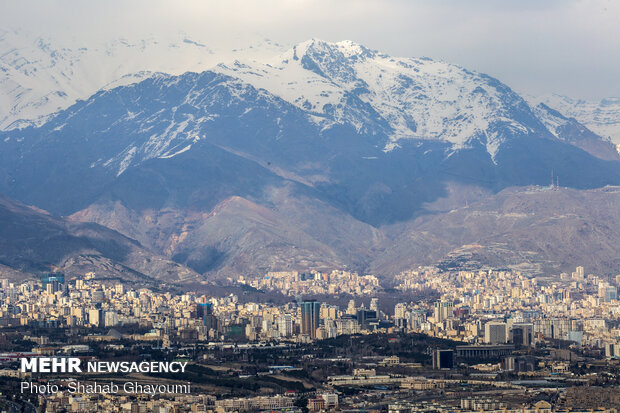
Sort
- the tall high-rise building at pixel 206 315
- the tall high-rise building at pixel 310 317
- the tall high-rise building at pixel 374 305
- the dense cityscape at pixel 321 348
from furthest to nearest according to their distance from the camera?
the tall high-rise building at pixel 374 305 < the tall high-rise building at pixel 206 315 < the tall high-rise building at pixel 310 317 < the dense cityscape at pixel 321 348

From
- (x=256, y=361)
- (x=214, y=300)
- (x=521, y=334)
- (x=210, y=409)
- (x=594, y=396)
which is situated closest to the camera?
(x=210, y=409)

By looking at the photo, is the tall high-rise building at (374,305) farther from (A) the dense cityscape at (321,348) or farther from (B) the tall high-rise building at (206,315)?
(B) the tall high-rise building at (206,315)

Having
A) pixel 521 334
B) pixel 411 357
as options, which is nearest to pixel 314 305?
pixel 521 334

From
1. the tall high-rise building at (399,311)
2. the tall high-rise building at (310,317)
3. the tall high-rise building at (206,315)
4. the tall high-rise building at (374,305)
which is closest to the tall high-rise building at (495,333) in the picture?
the tall high-rise building at (310,317)

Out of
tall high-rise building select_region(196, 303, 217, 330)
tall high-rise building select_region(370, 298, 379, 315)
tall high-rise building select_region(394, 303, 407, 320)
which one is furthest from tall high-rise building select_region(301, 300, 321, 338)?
tall high-rise building select_region(370, 298, 379, 315)

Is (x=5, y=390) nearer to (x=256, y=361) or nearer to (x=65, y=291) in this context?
(x=256, y=361)

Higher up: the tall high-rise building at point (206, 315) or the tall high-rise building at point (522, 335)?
the tall high-rise building at point (206, 315)
